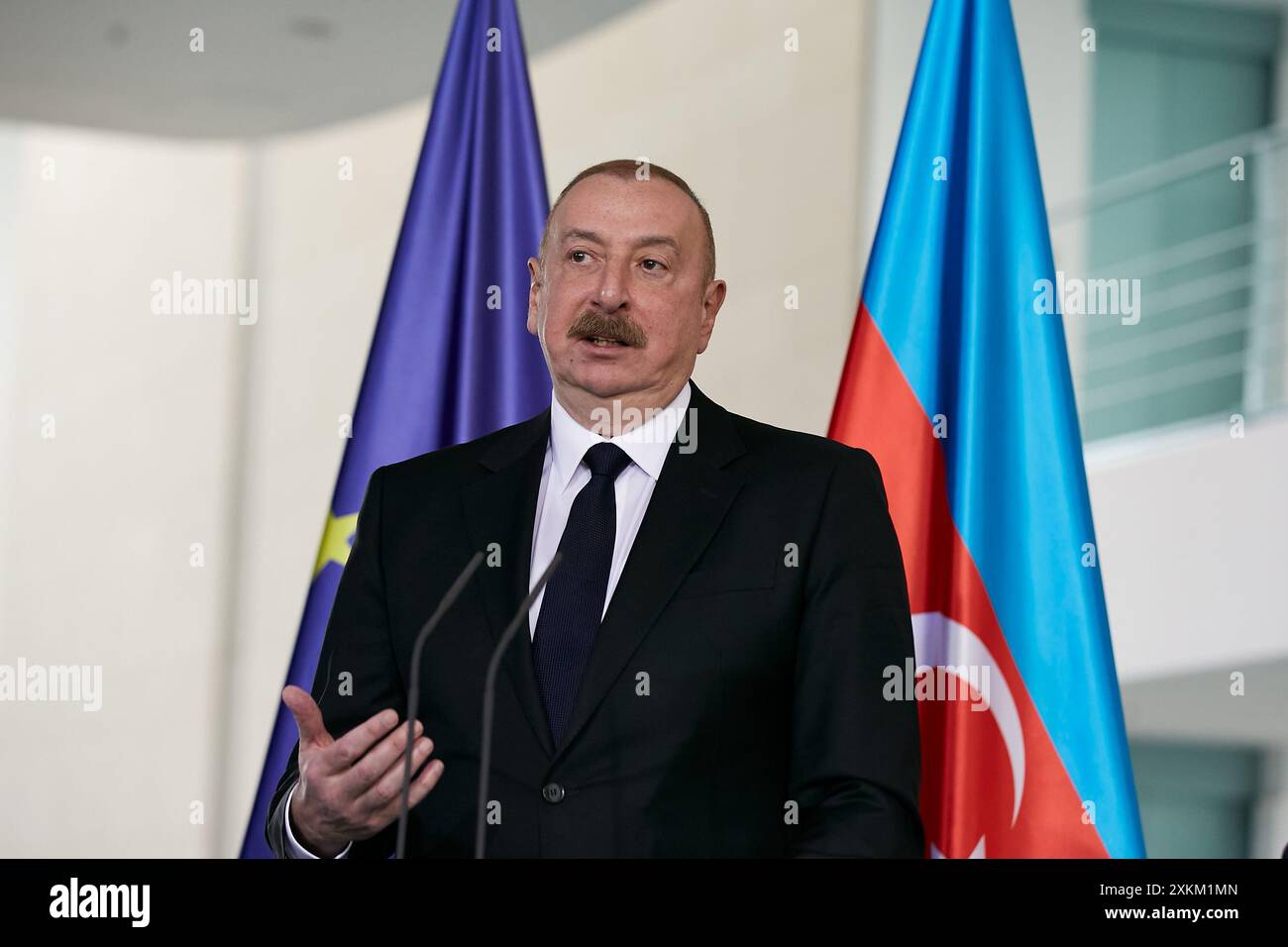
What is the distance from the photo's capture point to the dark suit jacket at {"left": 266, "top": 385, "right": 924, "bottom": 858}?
1.77 m

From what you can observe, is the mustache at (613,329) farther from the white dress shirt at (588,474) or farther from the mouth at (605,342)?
the white dress shirt at (588,474)

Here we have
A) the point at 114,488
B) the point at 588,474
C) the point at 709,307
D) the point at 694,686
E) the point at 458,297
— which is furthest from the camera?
the point at 114,488

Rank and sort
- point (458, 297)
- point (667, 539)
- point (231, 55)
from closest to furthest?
1. point (667, 539)
2. point (458, 297)
3. point (231, 55)

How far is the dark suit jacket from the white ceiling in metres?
2.60

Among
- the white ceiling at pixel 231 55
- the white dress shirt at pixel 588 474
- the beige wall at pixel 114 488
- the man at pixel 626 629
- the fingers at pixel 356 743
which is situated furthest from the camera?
the beige wall at pixel 114 488

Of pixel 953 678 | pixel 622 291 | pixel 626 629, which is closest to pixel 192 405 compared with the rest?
pixel 953 678

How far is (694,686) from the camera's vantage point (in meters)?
1.80

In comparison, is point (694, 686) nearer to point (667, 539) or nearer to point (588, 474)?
point (667, 539)

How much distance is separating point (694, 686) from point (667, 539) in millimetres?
211

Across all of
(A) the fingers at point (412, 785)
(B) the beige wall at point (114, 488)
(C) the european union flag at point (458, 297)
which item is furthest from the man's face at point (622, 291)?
(B) the beige wall at point (114, 488)

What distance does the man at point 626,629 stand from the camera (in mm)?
1760

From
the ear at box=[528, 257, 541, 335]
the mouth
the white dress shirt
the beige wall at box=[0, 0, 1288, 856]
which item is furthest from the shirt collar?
the beige wall at box=[0, 0, 1288, 856]

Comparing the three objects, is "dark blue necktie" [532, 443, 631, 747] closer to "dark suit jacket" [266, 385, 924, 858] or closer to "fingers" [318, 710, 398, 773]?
"dark suit jacket" [266, 385, 924, 858]
